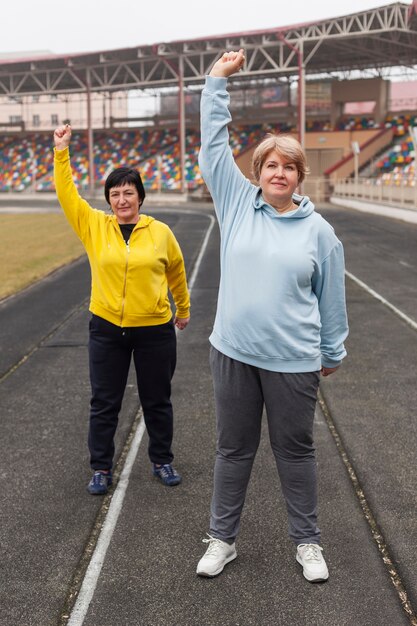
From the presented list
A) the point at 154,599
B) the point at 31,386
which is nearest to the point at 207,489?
the point at 154,599

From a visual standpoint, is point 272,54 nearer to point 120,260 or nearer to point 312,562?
point 120,260

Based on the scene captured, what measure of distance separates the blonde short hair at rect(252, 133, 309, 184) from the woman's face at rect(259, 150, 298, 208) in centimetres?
2

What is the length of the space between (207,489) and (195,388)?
2.34 m

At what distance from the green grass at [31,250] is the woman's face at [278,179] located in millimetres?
9961

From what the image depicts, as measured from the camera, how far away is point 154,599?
3164mm

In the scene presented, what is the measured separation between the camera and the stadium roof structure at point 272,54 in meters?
41.2

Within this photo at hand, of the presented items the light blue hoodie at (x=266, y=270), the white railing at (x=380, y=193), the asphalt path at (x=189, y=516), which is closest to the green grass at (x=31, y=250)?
the asphalt path at (x=189, y=516)

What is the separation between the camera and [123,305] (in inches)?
167

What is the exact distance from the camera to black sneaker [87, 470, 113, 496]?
430cm

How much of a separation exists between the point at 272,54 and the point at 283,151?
165ft

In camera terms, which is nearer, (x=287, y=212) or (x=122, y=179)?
(x=287, y=212)

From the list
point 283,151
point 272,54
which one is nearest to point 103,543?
point 283,151

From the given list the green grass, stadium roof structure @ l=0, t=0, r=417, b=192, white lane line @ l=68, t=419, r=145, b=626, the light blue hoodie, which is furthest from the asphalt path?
stadium roof structure @ l=0, t=0, r=417, b=192

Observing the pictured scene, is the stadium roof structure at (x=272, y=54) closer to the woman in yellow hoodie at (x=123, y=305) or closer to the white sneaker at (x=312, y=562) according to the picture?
the woman in yellow hoodie at (x=123, y=305)
